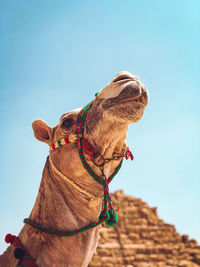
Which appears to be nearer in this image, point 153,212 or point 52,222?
point 52,222

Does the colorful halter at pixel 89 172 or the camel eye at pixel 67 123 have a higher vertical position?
the camel eye at pixel 67 123

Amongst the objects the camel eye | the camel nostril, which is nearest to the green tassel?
the camel eye

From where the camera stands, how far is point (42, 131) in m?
3.11

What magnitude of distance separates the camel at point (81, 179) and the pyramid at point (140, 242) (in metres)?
20.0

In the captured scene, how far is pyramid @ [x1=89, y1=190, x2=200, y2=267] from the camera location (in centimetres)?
2384

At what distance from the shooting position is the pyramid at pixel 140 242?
78.2 ft

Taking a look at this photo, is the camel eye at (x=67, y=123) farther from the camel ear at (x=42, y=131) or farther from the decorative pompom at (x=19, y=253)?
the decorative pompom at (x=19, y=253)

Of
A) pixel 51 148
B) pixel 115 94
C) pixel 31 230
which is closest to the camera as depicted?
pixel 115 94

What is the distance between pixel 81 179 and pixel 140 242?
86.0ft

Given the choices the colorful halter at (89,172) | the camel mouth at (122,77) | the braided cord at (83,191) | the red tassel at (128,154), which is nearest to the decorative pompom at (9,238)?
the colorful halter at (89,172)

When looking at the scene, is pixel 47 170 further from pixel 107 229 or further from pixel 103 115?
pixel 107 229

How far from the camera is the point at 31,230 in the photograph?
269cm

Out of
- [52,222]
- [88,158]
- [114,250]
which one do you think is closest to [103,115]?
[88,158]

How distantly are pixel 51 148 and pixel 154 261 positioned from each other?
24.8 meters
